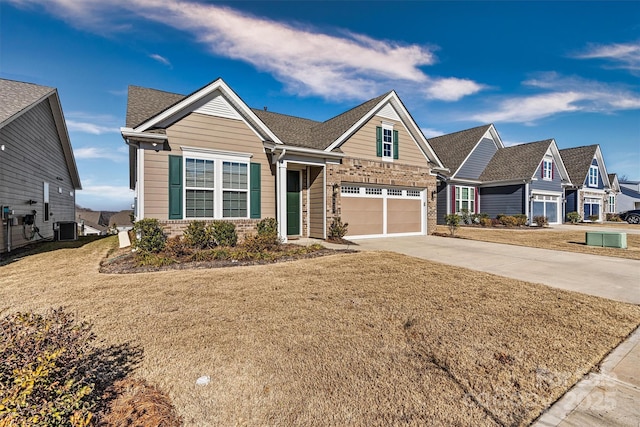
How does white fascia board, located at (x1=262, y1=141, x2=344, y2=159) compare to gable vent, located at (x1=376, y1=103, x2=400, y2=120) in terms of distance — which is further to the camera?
gable vent, located at (x1=376, y1=103, x2=400, y2=120)

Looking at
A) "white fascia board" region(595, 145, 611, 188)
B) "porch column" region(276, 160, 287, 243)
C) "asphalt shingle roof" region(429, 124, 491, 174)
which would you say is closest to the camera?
"porch column" region(276, 160, 287, 243)

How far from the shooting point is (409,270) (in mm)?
6531

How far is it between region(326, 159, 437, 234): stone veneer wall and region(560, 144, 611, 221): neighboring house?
18.7 m

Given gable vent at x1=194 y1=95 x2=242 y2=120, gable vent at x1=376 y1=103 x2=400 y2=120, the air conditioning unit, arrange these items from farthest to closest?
the air conditioning unit
gable vent at x1=376 y1=103 x2=400 y2=120
gable vent at x1=194 y1=95 x2=242 y2=120

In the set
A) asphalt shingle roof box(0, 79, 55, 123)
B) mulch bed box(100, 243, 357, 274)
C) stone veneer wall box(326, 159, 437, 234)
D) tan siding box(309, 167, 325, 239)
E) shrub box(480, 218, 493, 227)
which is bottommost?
mulch bed box(100, 243, 357, 274)

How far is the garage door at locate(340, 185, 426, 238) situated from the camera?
40.5ft

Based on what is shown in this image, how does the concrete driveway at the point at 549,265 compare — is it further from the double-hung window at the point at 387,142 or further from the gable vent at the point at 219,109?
the gable vent at the point at 219,109

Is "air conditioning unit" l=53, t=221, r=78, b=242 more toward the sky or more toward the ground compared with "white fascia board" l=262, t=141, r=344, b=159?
more toward the ground

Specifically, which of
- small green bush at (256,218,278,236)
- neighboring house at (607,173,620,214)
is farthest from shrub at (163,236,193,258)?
neighboring house at (607,173,620,214)

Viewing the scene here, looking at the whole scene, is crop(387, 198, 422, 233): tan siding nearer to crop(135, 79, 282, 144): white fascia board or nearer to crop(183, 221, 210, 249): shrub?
crop(135, 79, 282, 144): white fascia board

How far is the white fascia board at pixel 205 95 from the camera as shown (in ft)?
28.2

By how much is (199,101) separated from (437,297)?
9.22m

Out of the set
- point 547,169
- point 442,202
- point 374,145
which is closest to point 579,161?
point 547,169

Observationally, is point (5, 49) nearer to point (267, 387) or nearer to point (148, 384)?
point (148, 384)
